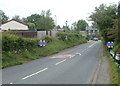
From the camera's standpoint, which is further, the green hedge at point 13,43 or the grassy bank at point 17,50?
the green hedge at point 13,43

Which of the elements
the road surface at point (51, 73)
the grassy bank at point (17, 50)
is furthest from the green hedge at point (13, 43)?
the road surface at point (51, 73)

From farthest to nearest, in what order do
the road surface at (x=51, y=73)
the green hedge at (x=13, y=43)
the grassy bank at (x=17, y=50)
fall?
1. the green hedge at (x=13, y=43)
2. the grassy bank at (x=17, y=50)
3. the road surface at (x=51, y=73)

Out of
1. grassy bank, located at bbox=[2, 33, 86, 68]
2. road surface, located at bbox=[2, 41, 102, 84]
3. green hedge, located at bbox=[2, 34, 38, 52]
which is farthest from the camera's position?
green hedge, located at bbox=[2, 34, 38, 52]

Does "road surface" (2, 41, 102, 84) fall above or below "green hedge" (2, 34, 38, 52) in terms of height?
below

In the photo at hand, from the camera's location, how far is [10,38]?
85.8ft

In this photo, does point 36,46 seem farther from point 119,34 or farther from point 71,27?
point 71,27

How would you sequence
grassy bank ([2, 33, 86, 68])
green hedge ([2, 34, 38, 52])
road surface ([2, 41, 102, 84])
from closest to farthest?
road surface ([2, 41, 102, 84])
grassy bank ([2, 33, 86, 68])
green hedge ([2, 34, 38, 52])

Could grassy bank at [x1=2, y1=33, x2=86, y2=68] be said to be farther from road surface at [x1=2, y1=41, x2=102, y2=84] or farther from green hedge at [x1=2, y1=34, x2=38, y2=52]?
road surface at [x1=2, y1=41, x2=102, y2=84]

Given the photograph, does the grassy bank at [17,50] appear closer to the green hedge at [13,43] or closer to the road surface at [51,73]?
the green hedge at [13,43]

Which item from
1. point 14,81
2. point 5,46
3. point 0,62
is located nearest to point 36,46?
point 5,46

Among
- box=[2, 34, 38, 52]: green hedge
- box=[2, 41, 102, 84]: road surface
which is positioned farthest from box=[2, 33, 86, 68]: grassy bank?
box=[2, 41, 102, 84]: road surface

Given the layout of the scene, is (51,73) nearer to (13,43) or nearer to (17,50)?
(13,43)

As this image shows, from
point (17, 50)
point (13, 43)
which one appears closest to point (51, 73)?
point (13, 43)

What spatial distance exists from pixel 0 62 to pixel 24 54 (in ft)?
20.9
